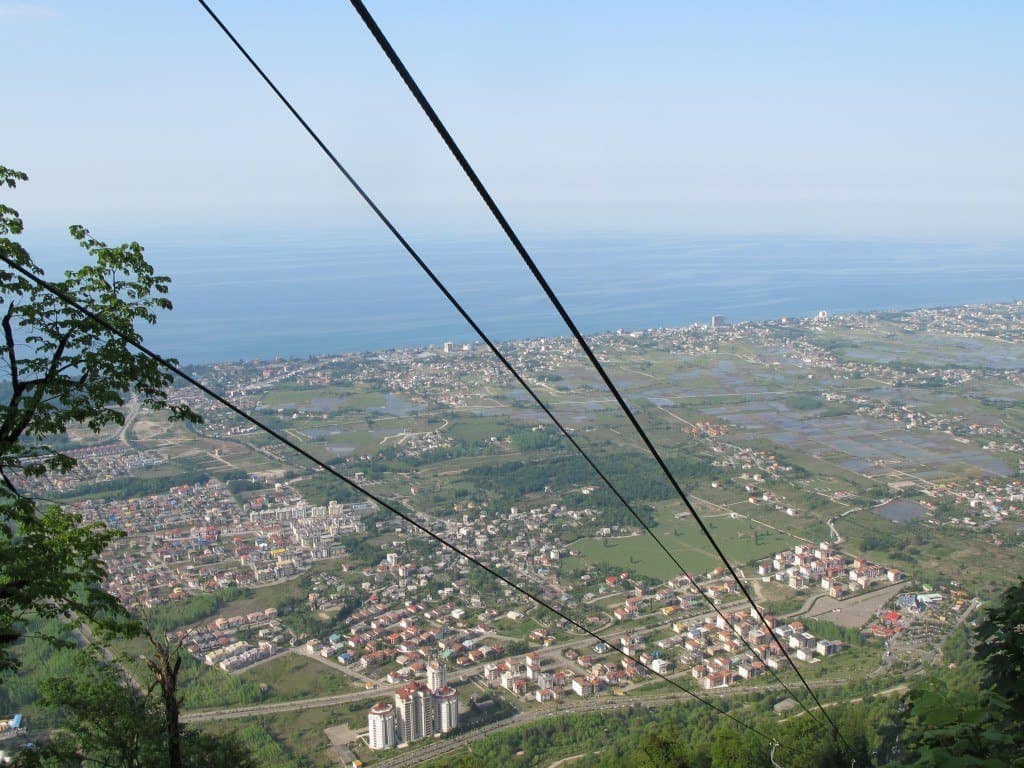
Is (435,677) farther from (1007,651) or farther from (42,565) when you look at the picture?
(1007,651)

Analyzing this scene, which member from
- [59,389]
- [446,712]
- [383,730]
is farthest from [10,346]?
[446,712]

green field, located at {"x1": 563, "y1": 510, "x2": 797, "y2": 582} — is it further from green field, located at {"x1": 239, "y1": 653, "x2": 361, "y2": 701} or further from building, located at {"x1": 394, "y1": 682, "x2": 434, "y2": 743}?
building, located at {"x1": 394, "y1": 682, "x2": 434, "y2": 743}

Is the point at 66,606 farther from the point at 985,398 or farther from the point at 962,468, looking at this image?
the point at 985,398

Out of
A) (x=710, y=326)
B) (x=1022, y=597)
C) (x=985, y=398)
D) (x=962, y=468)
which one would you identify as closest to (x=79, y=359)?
(x=1022, y=597)

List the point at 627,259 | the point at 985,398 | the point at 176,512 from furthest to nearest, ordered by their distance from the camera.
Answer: the point at 627,259 < the point at 985,398 < the point at 176,512

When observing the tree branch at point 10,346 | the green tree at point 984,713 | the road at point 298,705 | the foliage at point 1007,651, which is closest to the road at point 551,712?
the road at point 298,705

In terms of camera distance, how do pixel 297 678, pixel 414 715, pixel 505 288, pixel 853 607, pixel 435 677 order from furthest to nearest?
pixel 505 288 → pixel 853 607 → pixel 297 678 → pixel 435 677 → pixel 414 715
